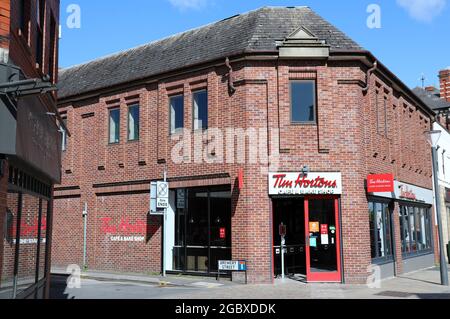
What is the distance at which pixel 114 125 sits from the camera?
20.6m

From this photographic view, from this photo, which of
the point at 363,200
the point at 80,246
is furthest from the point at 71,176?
the point at 363,200

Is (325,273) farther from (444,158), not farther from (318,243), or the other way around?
(444,158)

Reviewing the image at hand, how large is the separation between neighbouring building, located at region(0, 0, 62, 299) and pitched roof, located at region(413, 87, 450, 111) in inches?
1003

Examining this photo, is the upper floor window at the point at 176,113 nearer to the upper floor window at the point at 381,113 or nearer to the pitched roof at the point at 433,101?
the upper floor window at the point at 381,113

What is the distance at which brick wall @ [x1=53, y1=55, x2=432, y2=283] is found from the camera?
15828 mm

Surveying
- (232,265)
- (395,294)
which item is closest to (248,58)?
(232,265)

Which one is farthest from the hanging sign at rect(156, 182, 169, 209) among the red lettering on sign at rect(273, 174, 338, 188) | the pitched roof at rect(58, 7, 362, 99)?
the pitched roof at rect(58, 7, 362, 99)

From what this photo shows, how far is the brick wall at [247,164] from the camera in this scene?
15828 mm

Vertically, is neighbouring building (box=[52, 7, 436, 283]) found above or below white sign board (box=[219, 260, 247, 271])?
above

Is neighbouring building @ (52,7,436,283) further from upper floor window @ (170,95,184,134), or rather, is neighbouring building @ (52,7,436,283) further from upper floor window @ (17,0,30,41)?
upper floor window @ (17,0,30,41)

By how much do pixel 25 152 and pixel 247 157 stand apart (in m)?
9.55

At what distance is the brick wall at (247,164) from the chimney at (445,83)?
576 inches

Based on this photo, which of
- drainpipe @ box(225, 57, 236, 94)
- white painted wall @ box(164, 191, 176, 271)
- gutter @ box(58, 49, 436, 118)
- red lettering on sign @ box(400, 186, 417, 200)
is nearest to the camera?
gutter @ box(58, 49, 436, 118)

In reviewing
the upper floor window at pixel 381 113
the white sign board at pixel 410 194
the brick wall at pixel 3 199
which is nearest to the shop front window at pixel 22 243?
the brick wall at pixel 3 199
